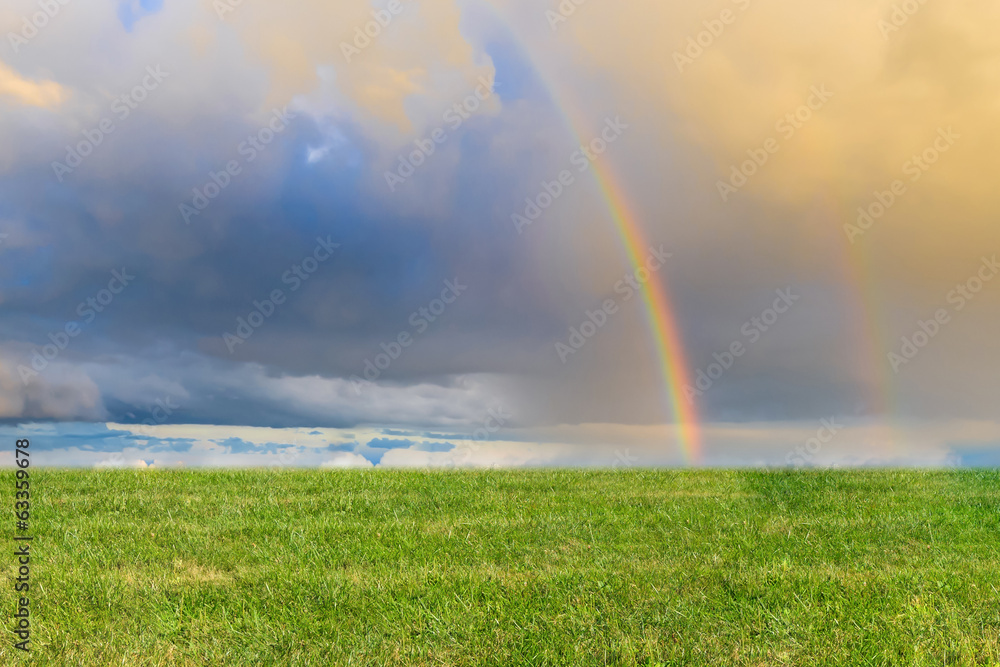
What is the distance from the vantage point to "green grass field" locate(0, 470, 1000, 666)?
691cm

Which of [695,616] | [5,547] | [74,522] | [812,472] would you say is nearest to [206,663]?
[695,616]

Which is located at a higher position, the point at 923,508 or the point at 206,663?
the point at 923,508

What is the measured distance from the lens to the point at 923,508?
43.1 feet

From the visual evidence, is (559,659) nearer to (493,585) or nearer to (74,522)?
(493,585)

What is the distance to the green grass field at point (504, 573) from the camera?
6.91m

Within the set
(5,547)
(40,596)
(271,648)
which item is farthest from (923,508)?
(5,547)

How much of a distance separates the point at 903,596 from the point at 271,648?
20.7 ft

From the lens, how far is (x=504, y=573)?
8758mm

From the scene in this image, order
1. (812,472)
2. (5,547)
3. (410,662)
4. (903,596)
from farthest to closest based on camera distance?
(812,472)
(5,547)
(903,596)
(410,662)

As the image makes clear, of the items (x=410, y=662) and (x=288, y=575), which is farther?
(x=288, y=575)

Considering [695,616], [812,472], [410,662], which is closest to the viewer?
[410,662]

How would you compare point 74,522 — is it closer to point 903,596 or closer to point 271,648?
point 271,648

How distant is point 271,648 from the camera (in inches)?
270

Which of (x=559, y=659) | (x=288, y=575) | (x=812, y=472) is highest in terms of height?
(x=812, y=472)
